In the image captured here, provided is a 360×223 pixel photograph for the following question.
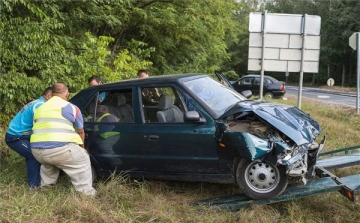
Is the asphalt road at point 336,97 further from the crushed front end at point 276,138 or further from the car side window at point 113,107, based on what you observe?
the car side window at point 113,107

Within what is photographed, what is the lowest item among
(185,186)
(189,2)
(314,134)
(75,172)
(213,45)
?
(185,186)

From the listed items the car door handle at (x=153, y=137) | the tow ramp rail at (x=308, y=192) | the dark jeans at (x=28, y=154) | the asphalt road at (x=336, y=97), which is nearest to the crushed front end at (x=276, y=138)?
the tow ramp rail at (x=308, y=192)

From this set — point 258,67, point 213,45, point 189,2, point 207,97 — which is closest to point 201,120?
point 207,97

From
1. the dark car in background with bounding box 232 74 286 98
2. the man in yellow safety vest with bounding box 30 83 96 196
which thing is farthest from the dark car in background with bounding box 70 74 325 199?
the dark car in background with bounding box 232 74 286 98

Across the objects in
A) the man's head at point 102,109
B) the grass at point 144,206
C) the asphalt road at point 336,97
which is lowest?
the asphalt road at point 336,97

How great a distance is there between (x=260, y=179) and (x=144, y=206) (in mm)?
1386

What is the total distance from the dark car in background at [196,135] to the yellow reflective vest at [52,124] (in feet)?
2.03

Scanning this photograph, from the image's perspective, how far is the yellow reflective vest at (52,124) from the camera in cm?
422

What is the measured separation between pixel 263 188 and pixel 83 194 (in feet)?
6.93

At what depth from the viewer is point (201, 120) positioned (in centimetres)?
420

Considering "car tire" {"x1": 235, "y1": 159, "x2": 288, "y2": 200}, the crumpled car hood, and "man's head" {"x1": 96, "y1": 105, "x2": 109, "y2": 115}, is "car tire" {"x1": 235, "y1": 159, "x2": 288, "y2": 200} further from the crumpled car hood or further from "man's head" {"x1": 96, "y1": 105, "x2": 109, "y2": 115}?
"man's head" {"x1": 96, "y1": 105, "x2": 109, "y2": 115}

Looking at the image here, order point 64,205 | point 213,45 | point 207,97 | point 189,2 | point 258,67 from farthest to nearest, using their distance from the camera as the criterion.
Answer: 1. point 213,45
2. point 189,2
3. point 258,67
4. point 207,97
5. point 64,205

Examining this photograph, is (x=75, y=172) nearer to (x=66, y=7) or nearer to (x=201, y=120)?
(x=201, y=120)

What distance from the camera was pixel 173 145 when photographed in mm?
4371
